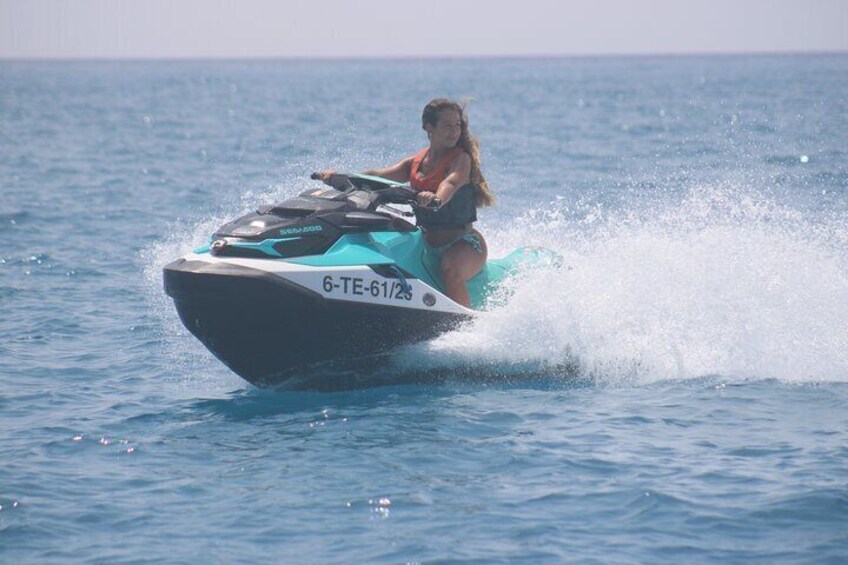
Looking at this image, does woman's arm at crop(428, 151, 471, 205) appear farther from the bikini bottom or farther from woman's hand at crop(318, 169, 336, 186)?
woman's hand at crop(318, 169, 336, 186)

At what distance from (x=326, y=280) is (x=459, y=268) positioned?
3.27ft

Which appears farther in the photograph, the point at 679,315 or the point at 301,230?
the point at 679,315

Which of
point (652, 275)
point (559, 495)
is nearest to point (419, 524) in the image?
point (559, 495)

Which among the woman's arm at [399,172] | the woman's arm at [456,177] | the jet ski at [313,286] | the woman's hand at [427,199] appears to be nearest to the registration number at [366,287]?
the jet ski at [313,286]

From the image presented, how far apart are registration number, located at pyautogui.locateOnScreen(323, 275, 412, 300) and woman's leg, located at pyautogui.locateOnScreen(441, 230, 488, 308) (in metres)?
0.39

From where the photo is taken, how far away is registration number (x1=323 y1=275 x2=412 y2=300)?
7547 millimetres

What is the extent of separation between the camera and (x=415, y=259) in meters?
8.03

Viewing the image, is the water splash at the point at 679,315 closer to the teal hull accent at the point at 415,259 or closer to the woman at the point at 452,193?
the teal hull accent at the point at 415,259

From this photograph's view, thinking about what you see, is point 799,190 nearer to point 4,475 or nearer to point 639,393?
point 639,393

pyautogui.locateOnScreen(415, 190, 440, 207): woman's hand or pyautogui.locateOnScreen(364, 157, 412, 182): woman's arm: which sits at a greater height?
pyautogui.locateOnScreen(364, 157, 412, 182): woman's arm

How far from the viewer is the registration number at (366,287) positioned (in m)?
7.55

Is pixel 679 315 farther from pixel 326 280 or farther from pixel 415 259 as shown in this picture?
pixel 326 280

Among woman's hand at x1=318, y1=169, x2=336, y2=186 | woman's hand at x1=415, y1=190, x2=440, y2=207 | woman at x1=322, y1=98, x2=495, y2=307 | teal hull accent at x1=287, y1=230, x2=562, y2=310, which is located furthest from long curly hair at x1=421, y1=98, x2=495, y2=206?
woman's hand at x1=318, y1=169, x2=336, y2=186

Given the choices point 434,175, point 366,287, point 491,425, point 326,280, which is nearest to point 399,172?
point 434,175
